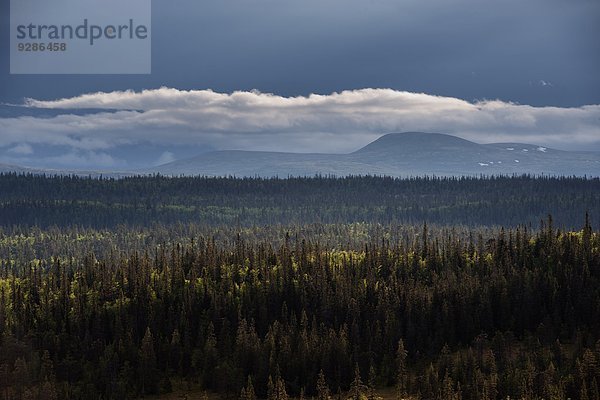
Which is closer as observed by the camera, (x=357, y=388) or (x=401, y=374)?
(x=357, y=388)

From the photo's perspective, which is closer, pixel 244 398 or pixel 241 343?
pixel 244 398

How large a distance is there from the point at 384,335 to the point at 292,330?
2278 cm

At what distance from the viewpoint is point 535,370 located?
546ft

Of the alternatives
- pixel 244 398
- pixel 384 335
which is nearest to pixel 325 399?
pixel 244 398

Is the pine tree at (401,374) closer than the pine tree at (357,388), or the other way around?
the pine tree at (357,388)

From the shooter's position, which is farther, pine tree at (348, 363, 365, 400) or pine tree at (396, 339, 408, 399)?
pine tree at (396, 339, 408, 399)

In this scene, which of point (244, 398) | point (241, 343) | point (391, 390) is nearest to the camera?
point (244, 398)

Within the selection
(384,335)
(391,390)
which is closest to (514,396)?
(391,390)

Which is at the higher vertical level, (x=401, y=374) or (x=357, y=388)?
(x=401, y=374)

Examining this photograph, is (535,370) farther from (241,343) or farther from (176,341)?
(176,341)

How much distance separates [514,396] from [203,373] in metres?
67.4

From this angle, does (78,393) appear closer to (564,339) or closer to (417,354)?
(417,354)

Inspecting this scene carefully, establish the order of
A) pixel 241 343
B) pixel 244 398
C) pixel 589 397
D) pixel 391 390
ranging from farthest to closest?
pixel 241 343, pixel 391 390, pixel 244 398, pixel 589 397

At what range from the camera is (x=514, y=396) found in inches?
6043
